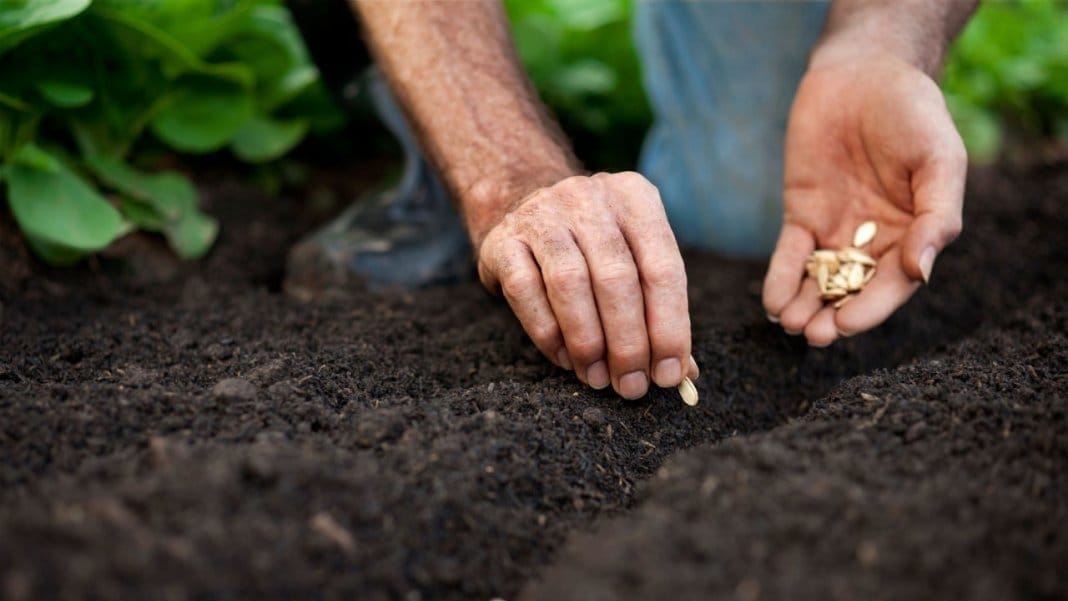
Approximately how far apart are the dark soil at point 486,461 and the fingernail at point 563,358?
4cm

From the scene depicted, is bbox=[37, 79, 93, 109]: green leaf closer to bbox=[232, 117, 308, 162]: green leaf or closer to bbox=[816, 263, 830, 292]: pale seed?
bbox=[232, 117, 308, 162]: green leaf

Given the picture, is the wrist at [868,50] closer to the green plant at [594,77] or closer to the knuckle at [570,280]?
the knuckle at [570,280]

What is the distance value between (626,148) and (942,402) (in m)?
1.91

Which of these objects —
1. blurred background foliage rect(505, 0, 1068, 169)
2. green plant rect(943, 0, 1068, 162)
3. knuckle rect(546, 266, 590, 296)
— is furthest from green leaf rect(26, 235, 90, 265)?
green plant rect(943, 0, 1068, 162)

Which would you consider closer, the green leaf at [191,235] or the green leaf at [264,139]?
the green leaf at [191,235]

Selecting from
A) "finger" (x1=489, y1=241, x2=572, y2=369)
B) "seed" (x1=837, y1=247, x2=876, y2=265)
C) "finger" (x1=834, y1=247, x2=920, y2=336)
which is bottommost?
"finger" (x1=834, y1=247, x2=920, y2=336)

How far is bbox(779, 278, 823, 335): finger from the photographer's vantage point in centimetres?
167

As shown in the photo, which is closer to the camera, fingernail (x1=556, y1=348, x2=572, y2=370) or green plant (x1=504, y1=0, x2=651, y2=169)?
fingernail (x1=556, y1=348, x2=572, y2=370)

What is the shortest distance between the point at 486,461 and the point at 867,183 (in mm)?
1019

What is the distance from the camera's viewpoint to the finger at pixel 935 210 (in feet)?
4.89

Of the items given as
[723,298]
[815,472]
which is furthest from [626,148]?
[815,472]

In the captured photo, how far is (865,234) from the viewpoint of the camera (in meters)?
1.75

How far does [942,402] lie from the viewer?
1285mm

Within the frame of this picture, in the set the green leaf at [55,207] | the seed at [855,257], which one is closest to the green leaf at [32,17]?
the green leaf at [55,207]
